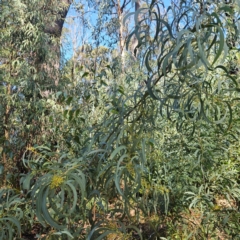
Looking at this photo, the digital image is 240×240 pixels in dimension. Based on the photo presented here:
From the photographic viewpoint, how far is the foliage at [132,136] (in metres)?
0.83

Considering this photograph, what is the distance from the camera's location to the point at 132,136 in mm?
883

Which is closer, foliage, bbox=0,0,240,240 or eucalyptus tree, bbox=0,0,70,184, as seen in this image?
foliage, bbox=0,0,240,240

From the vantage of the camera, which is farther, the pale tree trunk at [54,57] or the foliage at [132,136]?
the pale tree trunk at [54,57]

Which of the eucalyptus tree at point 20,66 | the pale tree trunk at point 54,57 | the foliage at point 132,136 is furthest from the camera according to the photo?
the pale tree trunk at point 54,57

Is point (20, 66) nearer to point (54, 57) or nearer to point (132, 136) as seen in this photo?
point (54, 57)

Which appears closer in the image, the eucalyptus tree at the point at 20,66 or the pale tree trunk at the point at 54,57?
the eucalyptus tree at the point at 20,66

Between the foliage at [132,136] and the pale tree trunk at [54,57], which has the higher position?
the pale tree trunk at [54,57]

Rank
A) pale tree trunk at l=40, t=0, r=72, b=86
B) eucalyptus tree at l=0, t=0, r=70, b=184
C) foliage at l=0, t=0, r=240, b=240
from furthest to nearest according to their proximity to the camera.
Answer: pale tree trunk at l=40, t=0, r=72, b=86 < eucalyptus tree at l=0, t=0, r=70, b=184 < foliage at l=0, t=0, r=240, b=240

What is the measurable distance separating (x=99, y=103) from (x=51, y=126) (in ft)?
2.29

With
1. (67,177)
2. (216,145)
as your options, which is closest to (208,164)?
(216,145)

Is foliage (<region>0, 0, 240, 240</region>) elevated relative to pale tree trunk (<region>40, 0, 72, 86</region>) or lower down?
lower down

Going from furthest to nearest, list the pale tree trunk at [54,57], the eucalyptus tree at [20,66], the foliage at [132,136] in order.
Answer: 1. the pale tree trunk at [54,57]
2. the eucalyptus tree at [20,66]
3. the foliage at [132,136]

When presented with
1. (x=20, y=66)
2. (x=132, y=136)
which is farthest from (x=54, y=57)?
(x=132, y=136)

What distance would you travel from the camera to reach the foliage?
32.8 inches
